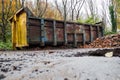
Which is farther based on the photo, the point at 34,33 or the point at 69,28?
the point at 69,28

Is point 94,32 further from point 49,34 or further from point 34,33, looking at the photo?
point 34,33

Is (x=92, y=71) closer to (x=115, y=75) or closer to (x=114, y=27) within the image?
(x=115, y=75)

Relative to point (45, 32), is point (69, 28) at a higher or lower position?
higher

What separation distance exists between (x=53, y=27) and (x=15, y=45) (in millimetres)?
2273

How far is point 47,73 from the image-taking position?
240cm

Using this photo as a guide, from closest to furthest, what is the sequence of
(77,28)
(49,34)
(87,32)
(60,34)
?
(49,34) < (60,34) < (77,28) < (87,32)

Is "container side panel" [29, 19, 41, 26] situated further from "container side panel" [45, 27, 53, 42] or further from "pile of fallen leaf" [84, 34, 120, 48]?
"pile of fallen leaf" [84, 34, 120, 48]

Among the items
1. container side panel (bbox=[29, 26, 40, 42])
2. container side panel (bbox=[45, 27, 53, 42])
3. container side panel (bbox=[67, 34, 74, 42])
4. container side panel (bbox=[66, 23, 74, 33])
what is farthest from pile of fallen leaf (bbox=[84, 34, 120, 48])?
container side panel (bbox=[29, 26, 40, 42])

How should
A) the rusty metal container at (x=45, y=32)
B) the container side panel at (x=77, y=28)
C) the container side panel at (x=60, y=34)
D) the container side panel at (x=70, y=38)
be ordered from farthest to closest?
the container side panel at (x=77, y=28) < the container side panel at (x=70, y=38) < the container side panel at (x=60, y=34) < the rusty metal container at (x=45, y=32)

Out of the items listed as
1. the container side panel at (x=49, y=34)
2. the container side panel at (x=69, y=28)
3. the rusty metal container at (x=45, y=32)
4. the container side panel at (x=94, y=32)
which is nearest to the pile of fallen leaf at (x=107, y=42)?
the rusty metal container at (x=45, y=32)

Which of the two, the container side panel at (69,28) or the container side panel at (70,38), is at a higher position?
the container side panel at (69,28)

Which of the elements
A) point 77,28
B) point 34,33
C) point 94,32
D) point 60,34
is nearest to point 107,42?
point 77,28

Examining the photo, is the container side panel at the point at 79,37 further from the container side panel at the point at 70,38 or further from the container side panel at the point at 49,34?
the container side panel at the point at 49,34

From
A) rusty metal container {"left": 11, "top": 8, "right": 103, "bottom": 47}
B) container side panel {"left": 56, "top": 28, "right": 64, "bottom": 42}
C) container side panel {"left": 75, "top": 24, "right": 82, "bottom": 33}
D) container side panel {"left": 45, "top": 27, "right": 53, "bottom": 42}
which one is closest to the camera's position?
rusty metal container {"left": 11, "top": 8, "right": 103, "bottom": 47}
